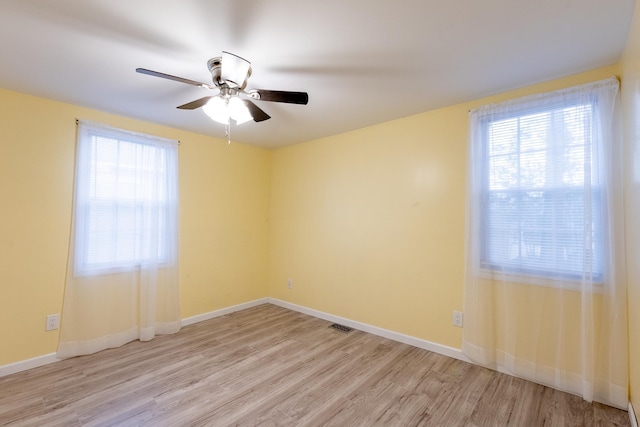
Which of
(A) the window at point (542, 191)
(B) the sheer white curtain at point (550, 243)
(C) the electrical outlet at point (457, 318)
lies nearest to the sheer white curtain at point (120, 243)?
(C) the electrical outlet at point (457, 318)

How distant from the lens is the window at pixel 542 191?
1964 millimetres

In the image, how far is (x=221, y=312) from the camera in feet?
12.3

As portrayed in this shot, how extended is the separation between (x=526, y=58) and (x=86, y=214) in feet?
12.4

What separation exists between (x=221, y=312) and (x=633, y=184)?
4.01m

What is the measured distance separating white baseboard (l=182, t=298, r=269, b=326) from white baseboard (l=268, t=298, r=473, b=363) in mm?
298

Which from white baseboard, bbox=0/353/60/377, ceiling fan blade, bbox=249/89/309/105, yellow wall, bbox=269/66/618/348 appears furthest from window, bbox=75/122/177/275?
ceiling fan blade, bbox=249/89/309/105

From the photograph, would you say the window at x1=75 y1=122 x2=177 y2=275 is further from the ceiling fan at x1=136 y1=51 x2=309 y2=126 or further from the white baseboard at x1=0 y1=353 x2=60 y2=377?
the ceiling fan at x1=136 y1=51 x2=309 y2=126

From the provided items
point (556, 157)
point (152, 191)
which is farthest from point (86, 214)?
point (556, 157)

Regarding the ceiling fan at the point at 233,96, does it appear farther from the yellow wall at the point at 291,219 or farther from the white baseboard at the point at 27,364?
the white baseboard at the point at 27,364

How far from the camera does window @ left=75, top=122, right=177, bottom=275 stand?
8.73ft

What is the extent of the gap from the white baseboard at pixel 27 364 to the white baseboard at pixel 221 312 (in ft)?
3.79

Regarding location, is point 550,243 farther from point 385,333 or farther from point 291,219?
point 291,219

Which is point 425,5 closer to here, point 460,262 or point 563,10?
point 563,10

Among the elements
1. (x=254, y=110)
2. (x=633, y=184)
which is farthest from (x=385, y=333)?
(x=254, y=110)
